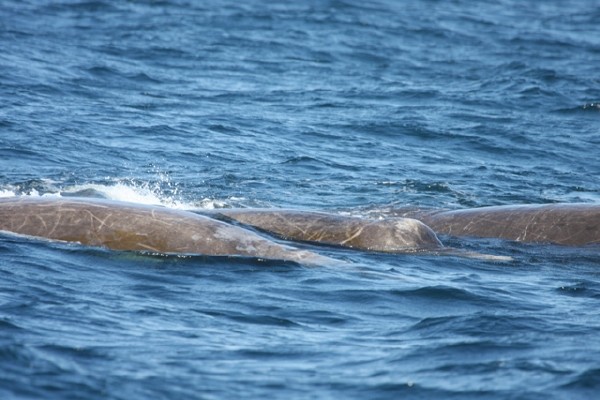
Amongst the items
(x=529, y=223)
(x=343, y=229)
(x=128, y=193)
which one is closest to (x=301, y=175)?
(x=128, y=193)

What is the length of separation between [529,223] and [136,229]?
5.22 metres

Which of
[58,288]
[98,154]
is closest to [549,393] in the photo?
[58,288]

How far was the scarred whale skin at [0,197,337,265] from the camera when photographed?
12.4 m

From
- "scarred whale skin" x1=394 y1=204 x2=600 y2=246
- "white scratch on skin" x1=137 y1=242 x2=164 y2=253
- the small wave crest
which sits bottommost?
the small wave crest

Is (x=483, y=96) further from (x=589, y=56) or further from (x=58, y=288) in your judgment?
(x=58, y=288)

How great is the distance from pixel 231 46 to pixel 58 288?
64.8 feet

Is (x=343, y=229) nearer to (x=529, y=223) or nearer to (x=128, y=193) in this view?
(x=529, y=223)

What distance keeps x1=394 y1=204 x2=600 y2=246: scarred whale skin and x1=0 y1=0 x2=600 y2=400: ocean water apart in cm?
33

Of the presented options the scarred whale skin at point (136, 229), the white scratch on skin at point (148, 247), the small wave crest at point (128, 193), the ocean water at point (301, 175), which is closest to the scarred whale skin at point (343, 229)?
the ocean water at point (301, 175)

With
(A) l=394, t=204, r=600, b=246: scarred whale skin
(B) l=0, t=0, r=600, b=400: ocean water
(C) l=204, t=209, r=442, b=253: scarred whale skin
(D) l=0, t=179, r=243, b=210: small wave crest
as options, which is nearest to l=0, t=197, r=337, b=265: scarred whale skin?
(B) l=0, t=0, r=600, b=400: ocean water

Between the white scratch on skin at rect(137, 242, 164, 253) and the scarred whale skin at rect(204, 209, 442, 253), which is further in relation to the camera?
the scarred whale skin at rect(204, 209, 442, 253)

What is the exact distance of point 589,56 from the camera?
31.0 m

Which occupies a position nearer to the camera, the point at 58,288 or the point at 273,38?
the point at 58,288

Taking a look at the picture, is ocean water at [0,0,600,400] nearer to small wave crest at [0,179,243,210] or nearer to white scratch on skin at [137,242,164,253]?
small wave crest at [0,179,243,210]
